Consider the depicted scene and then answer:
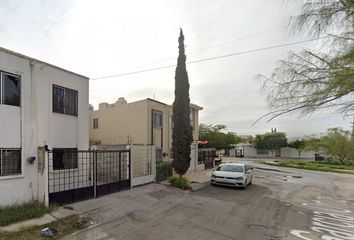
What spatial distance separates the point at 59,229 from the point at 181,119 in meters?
10.6

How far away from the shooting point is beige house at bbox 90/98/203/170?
71.9ft

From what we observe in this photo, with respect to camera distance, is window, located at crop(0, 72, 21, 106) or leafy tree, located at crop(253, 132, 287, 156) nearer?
window, located at crop(0, 72, 21, 106)

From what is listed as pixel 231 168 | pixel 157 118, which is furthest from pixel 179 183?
pixel 157 118

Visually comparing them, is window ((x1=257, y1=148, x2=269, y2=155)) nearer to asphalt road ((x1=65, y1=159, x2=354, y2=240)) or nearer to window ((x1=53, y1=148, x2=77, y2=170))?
asphalt road ((x1=65, y1=159, x2=354, y2=240))

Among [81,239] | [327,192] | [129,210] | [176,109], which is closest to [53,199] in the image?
[129,210]

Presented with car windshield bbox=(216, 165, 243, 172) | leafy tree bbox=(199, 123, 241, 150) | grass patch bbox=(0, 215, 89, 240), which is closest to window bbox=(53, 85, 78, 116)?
grass patch bbox=(0, 215, 89, 240)

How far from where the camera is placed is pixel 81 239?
7688mm

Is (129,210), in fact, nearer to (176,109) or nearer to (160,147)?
(176,109)

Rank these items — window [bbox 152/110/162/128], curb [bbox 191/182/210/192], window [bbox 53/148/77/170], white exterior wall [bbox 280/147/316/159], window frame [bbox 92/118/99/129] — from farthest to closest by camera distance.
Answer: white exterior wall [bbox 280/147/316/159]
window frame [bbox 92/118/99/129]
window [bbox 152/110/162/128]
curb [bbox 191/182/210/192]
window [bbox 53/148/77/170]

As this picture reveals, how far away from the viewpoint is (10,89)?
1050 centimetres

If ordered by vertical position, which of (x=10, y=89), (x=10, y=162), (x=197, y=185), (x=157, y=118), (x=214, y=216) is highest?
(x=10, y=89)

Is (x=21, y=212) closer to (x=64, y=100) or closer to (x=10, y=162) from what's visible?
(x=10, y=162)

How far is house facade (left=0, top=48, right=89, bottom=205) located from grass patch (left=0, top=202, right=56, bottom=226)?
37 cm

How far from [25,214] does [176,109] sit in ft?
34.6
